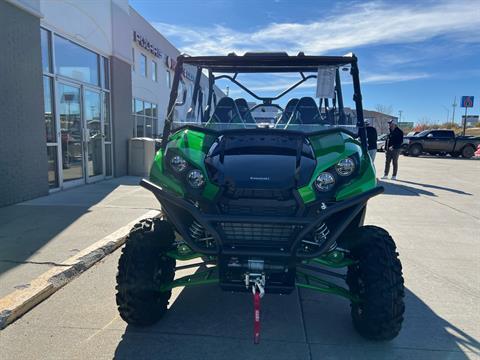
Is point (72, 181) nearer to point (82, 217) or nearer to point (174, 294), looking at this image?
point (82, 217)

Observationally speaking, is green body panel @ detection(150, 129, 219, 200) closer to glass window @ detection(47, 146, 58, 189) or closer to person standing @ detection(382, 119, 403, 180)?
glass window @ detection(47, 146, 58, 189)

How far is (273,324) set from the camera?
10.1ft

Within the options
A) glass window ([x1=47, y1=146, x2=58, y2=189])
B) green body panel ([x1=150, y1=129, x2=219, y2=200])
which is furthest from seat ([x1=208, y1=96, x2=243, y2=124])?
glass window ([x1=47, y1=146, x2=58, y2=189])

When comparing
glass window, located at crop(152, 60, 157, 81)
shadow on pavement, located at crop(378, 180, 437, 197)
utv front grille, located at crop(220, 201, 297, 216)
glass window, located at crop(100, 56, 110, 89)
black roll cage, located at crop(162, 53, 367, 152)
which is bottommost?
shadow on pavement, located at crop(378, 180, 437, 197)

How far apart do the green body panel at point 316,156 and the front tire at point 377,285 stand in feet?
1.35

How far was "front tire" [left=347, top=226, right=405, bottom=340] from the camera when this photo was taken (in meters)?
2.62

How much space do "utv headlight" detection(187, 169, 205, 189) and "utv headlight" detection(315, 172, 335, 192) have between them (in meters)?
0.78

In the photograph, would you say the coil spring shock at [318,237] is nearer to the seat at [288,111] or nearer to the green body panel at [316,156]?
the green body panel at [316,156]

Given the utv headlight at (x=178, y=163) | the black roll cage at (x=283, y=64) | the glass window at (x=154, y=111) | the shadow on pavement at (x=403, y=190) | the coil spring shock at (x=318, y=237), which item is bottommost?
the shadow on pavement at (x=403, y=190)

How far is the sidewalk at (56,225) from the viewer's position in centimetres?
397

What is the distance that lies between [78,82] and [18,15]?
7.81 ft

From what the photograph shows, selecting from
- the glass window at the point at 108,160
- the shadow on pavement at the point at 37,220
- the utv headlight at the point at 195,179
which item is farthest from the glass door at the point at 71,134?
the utv headlight at the point at 195,179

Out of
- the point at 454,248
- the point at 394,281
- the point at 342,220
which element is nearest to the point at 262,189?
the point at 342,220

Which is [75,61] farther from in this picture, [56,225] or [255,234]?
[255,234]
